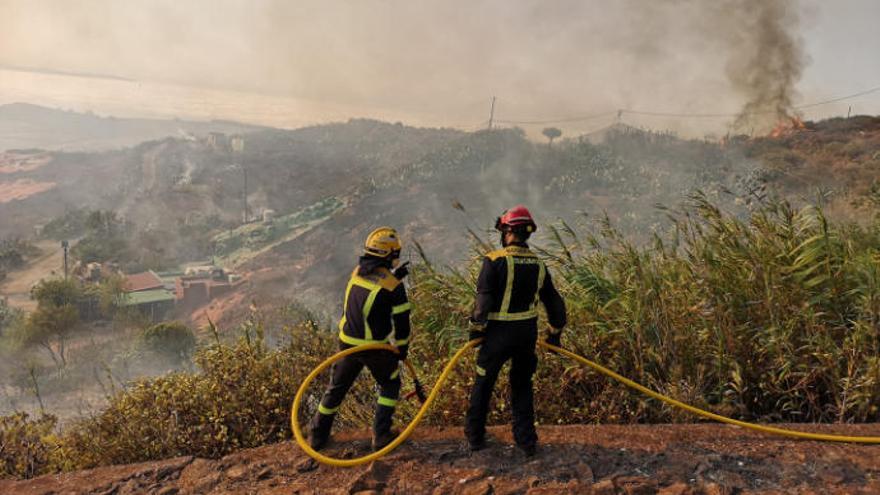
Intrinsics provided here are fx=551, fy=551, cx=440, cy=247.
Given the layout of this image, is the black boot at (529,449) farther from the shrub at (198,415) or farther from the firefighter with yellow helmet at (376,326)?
the shrub at (198,415)

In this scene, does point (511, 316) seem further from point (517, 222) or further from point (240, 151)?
point (240, 151)

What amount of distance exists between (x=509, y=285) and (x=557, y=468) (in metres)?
1.29

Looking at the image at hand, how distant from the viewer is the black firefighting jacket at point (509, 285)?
12.8 ft

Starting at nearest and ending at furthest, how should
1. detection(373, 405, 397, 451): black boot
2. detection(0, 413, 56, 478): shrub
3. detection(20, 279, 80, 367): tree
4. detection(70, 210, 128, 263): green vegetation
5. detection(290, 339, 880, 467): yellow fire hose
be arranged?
detection(290, 339, 880, 467): yellow fire hose
detection(373, 405, 397, 451): black boot
detection(0, 413, 56, 478): shrub
detection(20, 279, 80, 367): tree
detection(70, 210, 128, 263): green vegetation

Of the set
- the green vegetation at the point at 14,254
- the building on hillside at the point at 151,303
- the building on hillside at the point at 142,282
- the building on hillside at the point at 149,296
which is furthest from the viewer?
the green vegetation at the point at 14,254

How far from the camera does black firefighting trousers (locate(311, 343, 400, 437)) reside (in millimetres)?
4223

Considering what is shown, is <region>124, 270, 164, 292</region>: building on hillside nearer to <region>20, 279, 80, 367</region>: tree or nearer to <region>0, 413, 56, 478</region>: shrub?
<region>20, 279, 80, 367</region>: tree

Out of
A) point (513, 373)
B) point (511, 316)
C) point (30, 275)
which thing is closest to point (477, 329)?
point (511, 316)

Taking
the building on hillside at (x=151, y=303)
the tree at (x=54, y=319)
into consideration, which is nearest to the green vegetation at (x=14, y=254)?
the tree at (x=54, y=319)

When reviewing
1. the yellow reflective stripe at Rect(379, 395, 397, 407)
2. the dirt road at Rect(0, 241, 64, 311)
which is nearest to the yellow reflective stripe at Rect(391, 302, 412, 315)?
the yellow reflective stripe at Rect(379, 395, 397, 407)

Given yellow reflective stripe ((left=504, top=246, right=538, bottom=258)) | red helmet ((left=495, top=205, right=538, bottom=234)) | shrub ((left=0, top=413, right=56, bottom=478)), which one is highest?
red helmet ((left=495, top=205, right=538, bottom=234))

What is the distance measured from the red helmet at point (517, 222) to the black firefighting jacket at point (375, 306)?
0.88 meters

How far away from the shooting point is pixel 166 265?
44.4 metres

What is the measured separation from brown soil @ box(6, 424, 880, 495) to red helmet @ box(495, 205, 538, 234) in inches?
63.7
